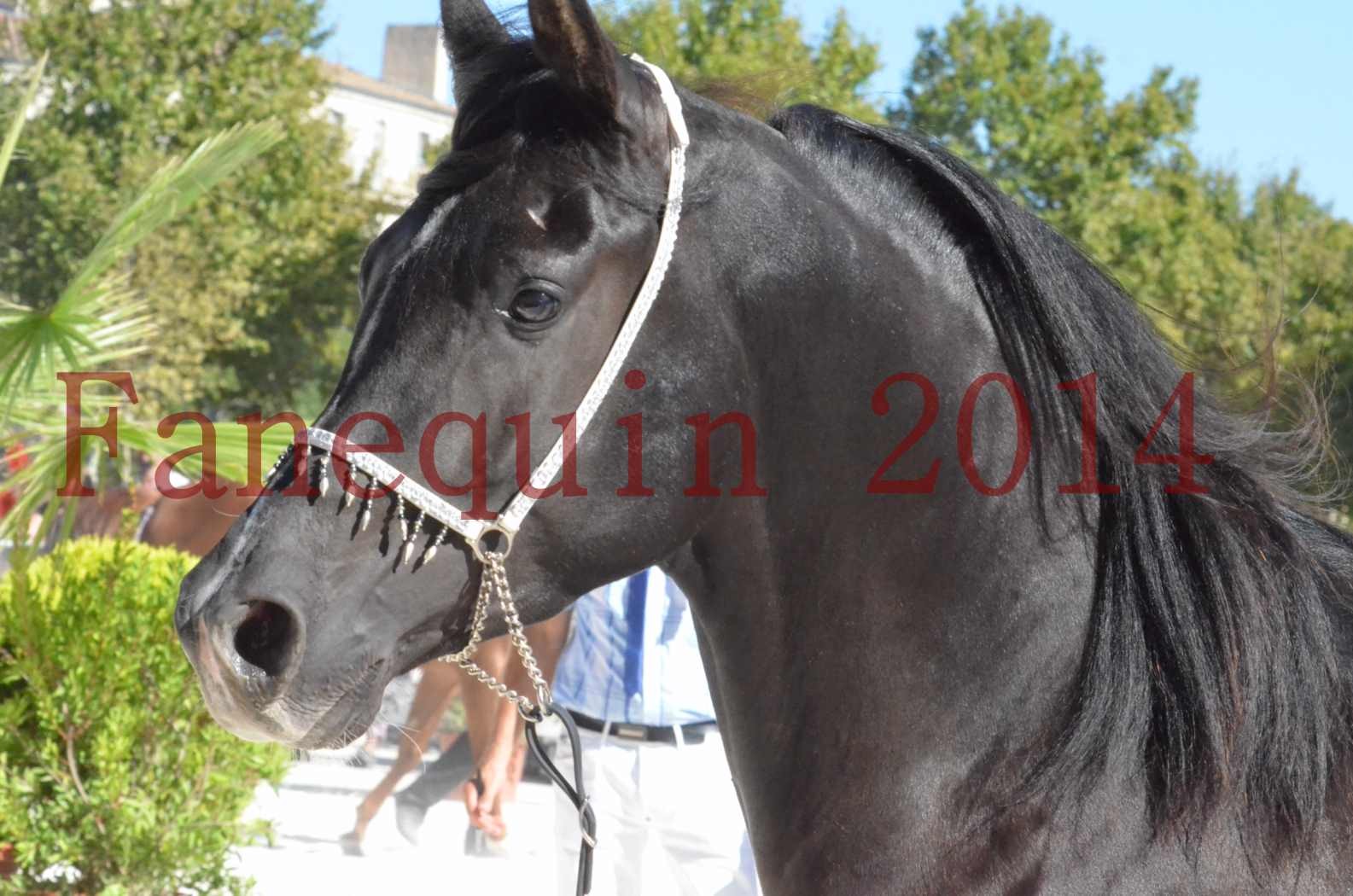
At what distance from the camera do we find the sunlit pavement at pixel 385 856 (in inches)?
255

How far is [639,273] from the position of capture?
1.70m

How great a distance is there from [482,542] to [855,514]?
0.48 meters

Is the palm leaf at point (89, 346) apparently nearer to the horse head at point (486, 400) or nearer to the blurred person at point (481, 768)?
the blurred person at point (481, 768)

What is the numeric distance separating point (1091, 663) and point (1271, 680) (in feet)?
0.71

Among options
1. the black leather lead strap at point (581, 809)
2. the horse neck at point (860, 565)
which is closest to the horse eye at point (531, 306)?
the horse neck at point (860, 565)

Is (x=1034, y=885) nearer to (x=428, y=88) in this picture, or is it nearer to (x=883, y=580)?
(x=883, y=580)

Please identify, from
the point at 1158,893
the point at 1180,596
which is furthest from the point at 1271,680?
the point at 1158,893

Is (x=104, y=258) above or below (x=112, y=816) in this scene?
above

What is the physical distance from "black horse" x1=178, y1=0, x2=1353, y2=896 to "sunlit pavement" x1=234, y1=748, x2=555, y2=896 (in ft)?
14.7

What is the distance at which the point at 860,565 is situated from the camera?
5.89 feet

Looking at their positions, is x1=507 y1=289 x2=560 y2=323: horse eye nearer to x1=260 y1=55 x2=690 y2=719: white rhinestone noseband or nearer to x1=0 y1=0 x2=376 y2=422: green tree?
x1=260 y1=55 x2=690 y2=719: white rhinestone noseband

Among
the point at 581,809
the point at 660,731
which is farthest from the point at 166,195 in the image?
the point at 581,809

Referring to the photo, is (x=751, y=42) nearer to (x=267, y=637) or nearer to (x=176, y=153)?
(x=176, y=153)

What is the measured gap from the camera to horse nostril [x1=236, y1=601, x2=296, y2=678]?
1.55 meters
